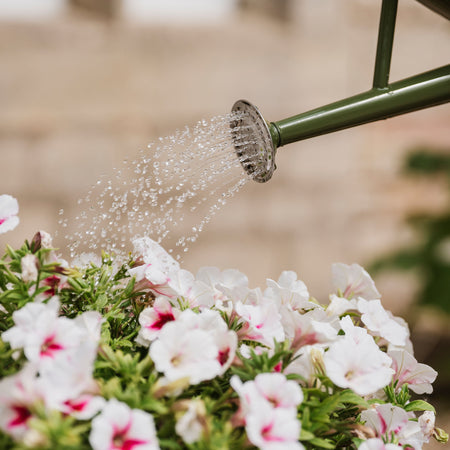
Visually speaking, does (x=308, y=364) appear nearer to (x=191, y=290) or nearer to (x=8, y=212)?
(x=191, y=290)

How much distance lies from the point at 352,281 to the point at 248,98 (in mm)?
1315

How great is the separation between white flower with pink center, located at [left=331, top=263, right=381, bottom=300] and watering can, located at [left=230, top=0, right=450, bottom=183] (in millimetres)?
139

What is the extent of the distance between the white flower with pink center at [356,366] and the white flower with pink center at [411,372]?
0.08 metres

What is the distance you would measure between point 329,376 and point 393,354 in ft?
0.43

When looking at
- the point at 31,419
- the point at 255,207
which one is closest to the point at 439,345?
the point at 255,207

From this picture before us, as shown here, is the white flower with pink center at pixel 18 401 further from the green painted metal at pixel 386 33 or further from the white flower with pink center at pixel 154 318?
the green painted metal at pixel 386 33

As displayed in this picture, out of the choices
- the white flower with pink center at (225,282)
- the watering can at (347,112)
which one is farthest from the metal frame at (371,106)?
the white flower with pink center at (225,282)

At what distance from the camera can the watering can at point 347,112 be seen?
0.48m

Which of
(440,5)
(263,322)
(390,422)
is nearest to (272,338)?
(263,322)

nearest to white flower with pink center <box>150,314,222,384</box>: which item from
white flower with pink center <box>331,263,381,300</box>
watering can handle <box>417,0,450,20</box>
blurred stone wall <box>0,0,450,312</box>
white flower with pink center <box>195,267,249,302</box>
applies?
white flower with pink center <box>195,267,249,302</box>

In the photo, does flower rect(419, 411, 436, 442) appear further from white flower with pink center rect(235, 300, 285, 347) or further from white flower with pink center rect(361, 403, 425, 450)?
white flower with pink center rect(235, 300, 285, 347)

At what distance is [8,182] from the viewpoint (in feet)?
5.29

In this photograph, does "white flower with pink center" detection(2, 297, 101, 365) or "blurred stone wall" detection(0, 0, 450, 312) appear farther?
"blurred stone wall" detection(0, 0, 450, 312)

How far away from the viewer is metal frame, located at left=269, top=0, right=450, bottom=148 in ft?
1.56
